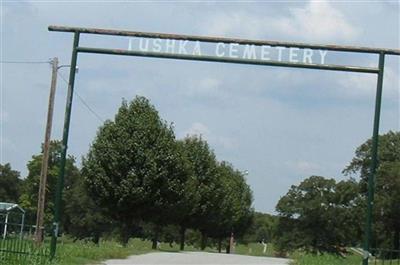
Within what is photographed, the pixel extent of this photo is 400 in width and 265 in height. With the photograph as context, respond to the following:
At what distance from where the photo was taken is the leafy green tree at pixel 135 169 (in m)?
38.4

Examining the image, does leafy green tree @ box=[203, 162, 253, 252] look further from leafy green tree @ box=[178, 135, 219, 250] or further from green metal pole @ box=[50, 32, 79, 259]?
green metal pole @ box=[50, 32, 79, 259]

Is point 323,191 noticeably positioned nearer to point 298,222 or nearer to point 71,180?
point 298,222

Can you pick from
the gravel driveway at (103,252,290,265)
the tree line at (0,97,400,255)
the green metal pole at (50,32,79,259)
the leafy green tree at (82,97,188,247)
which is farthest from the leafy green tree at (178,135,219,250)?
the green metal pole at (50,32,79,259)

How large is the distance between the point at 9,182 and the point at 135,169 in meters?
75.7

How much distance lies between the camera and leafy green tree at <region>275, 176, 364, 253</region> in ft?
273

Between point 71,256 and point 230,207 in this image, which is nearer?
point 71,256

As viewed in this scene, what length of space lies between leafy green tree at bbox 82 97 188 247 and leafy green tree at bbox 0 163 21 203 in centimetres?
7087

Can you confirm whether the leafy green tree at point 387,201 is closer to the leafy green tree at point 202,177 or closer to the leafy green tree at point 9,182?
the leafy green tree at point 202,177

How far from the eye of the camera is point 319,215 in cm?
8625

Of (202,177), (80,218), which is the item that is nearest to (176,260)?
(202,177)

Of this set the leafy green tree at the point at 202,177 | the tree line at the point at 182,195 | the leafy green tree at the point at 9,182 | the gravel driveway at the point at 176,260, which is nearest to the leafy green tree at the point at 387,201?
the tree line at the point at 182,195

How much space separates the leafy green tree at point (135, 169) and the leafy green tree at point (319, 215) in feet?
145

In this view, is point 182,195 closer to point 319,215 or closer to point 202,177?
point 202,177

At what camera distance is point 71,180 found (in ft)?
278
